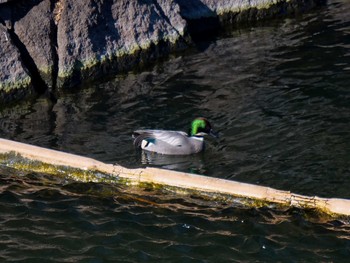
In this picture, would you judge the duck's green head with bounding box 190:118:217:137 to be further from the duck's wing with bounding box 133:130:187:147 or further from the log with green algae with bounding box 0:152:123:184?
the log with green algae with bounding box 0:152:123:184

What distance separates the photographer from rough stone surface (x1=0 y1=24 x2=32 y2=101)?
42.2 ft

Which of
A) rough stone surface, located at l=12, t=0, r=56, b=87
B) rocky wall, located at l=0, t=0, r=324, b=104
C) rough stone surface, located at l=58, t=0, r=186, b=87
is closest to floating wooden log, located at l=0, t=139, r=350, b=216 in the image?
rocky wall, located at l=0, t=0, r=324, b=104

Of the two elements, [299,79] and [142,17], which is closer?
[299,79]

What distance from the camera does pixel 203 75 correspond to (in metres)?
13.6

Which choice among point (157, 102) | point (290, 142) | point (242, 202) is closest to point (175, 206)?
point (242, 202)

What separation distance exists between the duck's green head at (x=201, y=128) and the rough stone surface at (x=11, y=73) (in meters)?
3.05

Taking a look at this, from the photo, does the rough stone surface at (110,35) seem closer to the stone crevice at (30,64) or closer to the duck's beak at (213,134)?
the stone crevice at (30,64)

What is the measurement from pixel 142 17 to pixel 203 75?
1.59 meters

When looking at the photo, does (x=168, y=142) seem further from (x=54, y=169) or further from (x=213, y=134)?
(x=54, y=169)

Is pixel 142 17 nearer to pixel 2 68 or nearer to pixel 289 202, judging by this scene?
pixel 2 68

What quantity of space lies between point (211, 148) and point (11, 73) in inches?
139

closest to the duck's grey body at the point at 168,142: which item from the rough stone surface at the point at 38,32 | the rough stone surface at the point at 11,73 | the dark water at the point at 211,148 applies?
the dark water at the point at 211,148

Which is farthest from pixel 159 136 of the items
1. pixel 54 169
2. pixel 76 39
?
pixel 76 39

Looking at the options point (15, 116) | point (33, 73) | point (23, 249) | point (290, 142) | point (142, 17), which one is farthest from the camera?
point (142, 17)
